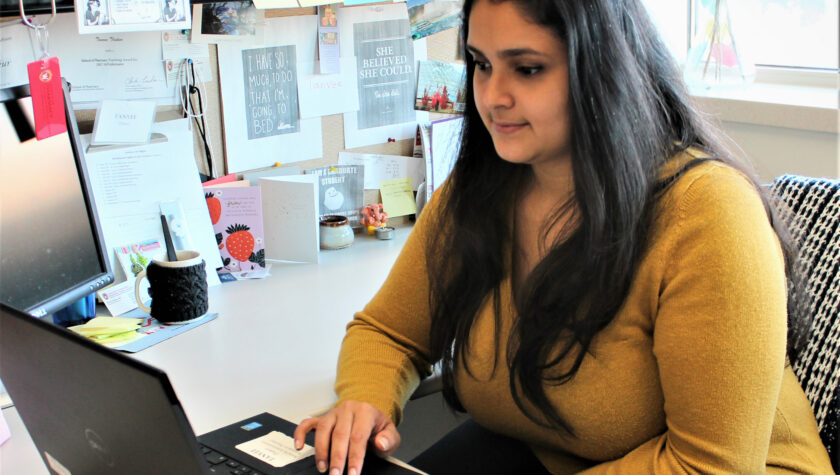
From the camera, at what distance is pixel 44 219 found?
47.7 inches

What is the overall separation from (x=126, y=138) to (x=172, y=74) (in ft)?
0.50

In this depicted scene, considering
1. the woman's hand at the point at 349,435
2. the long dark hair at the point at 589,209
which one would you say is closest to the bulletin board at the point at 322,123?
the long dark hair at the point at 589,209

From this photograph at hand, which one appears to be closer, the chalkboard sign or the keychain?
the keychain

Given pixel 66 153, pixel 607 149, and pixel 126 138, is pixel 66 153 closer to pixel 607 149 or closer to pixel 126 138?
pixel 126 138

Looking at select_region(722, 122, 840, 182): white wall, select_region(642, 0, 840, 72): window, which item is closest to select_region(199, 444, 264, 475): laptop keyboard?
select_region(722, 122, 840, 182): white wall

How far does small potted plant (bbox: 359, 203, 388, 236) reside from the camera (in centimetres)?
185

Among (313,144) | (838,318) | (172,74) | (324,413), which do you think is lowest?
(324,413)

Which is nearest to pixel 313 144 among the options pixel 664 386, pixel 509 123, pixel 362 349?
pixel 362 349

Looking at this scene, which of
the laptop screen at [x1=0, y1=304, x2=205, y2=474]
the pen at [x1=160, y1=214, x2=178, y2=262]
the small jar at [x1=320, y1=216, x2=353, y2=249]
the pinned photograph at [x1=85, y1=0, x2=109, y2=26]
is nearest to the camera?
the laptop screen at [x1=0, y1=304, x2=205, y2=474]

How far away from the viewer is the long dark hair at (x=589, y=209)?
0.97 m

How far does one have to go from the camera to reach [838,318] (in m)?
1.09

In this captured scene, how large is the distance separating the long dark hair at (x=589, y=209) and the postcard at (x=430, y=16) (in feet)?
2.32

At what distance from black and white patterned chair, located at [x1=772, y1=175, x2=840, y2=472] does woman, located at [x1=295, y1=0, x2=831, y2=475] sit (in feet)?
0.11

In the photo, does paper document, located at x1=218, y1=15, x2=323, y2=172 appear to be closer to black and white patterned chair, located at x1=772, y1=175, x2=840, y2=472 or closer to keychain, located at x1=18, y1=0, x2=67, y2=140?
keychain, located at x1=18, y1=0, x2=67, y2=140
